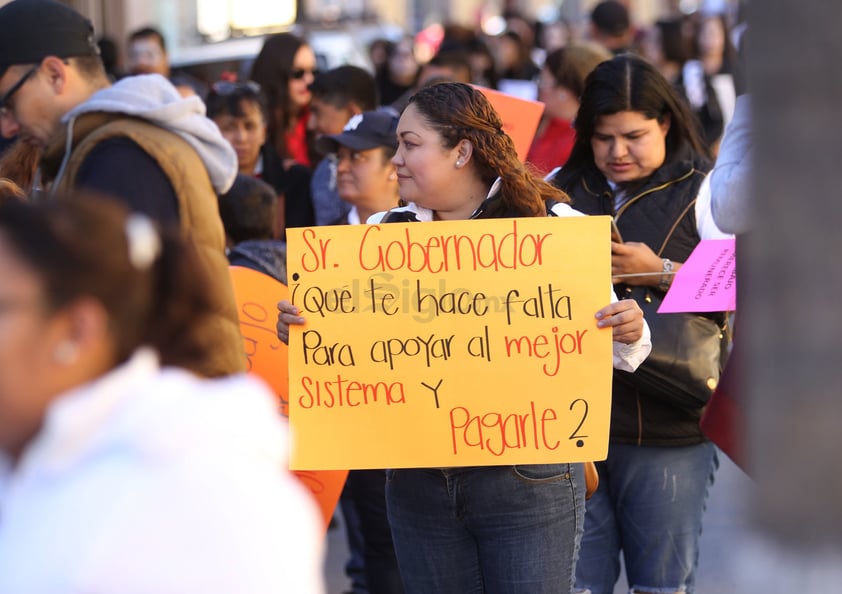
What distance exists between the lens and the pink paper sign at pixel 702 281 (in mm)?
3936

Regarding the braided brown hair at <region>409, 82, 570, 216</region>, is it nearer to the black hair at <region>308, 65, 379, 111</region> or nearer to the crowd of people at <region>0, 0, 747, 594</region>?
the crowd of people at <region>0, 0, 747, 594</region>

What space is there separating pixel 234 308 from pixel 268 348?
2.96ft

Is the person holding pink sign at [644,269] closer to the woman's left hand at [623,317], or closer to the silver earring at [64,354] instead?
the woman's left hand at [623,317]

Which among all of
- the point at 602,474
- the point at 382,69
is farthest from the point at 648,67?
the point at 382,69

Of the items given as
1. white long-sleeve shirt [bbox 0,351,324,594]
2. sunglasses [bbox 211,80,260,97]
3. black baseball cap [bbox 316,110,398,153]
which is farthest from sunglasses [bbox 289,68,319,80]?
white long-sleeve shirt [bbox 0,351,324,594]

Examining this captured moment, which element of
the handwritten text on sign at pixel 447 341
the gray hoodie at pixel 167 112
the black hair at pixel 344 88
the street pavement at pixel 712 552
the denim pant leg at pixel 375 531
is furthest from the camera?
the black hair at pixel 344 88

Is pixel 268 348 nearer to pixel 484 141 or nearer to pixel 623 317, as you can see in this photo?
pixel 484 141

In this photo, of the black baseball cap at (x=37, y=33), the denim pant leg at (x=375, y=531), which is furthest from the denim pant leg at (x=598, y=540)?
the black baseball cap at (x=37, y=33)

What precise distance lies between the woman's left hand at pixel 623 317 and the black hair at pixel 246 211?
2089 mm

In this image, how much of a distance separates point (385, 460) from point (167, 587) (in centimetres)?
169

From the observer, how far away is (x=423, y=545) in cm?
342

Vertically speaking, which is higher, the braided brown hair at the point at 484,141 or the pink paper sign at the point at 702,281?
the braided brown hair at the point at 484,141

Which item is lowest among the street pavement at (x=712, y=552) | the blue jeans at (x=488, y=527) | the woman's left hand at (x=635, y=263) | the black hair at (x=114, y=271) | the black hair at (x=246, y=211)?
the street pavement at (x=712, y=552)

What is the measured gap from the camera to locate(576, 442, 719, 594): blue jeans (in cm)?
417
